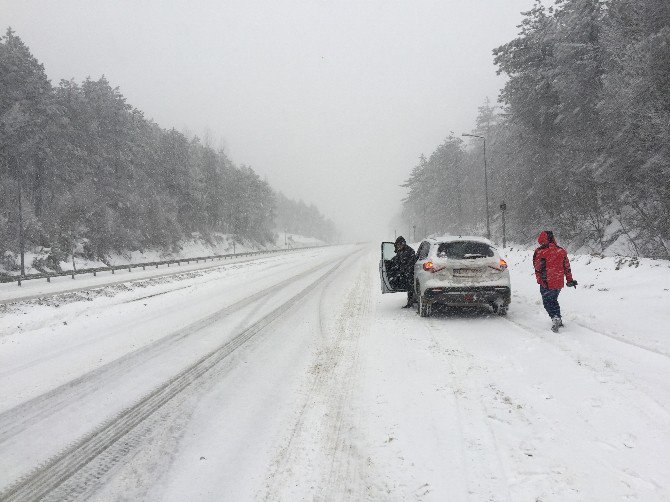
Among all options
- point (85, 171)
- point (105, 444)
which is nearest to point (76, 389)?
point (105, 444)

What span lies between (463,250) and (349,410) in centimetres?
561

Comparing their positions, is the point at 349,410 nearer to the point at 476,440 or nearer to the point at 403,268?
the point at 476,440

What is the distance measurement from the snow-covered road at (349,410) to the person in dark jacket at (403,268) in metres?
1.90

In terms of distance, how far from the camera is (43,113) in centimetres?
3753

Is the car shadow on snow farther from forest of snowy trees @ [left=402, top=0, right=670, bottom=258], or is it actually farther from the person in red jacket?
forest of snowy trees @ [left=402, top=0, right=670, bottom=258]

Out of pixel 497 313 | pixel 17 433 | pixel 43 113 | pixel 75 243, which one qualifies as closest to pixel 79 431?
pixel 17 433

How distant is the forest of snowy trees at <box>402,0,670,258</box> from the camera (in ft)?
53.3

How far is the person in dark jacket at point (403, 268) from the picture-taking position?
413 inches

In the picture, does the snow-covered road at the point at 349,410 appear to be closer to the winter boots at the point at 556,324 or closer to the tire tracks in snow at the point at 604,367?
the tire tracks in snow at the point at 604,367

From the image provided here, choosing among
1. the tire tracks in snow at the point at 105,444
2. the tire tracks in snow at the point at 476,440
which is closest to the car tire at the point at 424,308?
the tire tracks in snow at the point at 476,440

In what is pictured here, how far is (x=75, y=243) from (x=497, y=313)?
130 feet

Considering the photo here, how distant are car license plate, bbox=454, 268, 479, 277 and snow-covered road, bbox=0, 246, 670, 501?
3.14 feet

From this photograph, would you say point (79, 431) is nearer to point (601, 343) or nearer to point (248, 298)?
point (601, 343)

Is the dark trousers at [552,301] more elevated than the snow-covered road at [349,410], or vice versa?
the dark trousers at [552,301]
